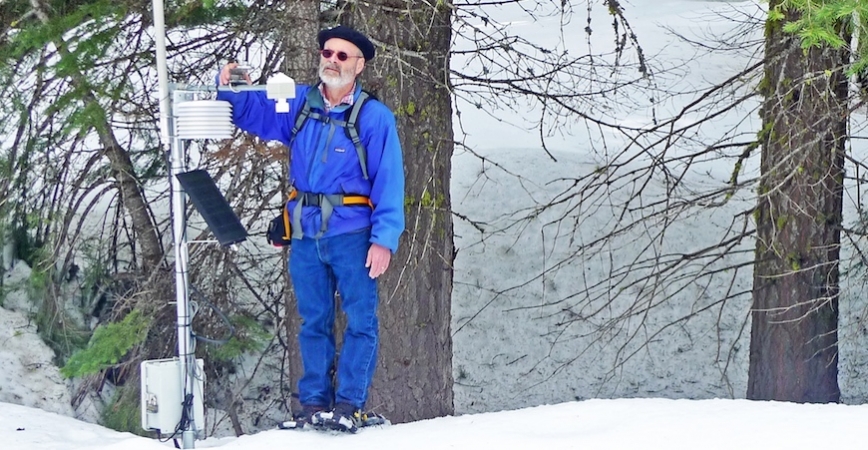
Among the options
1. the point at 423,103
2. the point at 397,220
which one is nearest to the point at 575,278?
the point at 423,103

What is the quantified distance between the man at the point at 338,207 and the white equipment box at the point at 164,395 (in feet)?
2.12

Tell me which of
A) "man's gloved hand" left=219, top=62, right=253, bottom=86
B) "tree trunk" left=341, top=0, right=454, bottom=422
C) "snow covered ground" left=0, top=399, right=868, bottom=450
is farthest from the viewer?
"tree trunk" left=341, top=0, right=454, bottom=422

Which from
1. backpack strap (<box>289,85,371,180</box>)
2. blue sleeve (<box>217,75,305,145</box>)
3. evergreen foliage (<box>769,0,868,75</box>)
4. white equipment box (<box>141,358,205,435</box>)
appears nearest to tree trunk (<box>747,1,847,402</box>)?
evergreen foliage (<box>769,0,868,75</box>)

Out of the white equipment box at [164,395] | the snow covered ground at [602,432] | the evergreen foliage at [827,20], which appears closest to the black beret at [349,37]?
the white equipment box at [164,395]

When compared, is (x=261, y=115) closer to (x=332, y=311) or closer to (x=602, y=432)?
(x=332, y=311)

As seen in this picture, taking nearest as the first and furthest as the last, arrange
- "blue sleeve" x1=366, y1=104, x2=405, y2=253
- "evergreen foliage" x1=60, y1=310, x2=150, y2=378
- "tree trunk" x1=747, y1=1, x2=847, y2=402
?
"blue sleeve" x1=366, y1=104, x2=405, y2=253, "evergreen foliage" x1=60, y1=310, x2=150, y2=378, "tree trunk" x1=747, y1=1, x2=847, y2=402

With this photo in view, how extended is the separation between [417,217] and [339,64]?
2.06 metres

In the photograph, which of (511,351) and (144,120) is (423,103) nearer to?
(144,120)

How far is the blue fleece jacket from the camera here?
16.0 ft

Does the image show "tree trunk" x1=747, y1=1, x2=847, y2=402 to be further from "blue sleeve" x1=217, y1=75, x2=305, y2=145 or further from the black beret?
"blue sleeve" x1=217, y1=75, x2=305, y2=145

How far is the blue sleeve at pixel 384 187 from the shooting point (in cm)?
487

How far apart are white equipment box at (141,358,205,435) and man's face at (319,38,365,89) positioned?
141 centimetres

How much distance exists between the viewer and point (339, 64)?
4871 mm

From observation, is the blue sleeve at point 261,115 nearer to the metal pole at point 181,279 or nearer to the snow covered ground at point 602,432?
the metal pole at point 181,279
